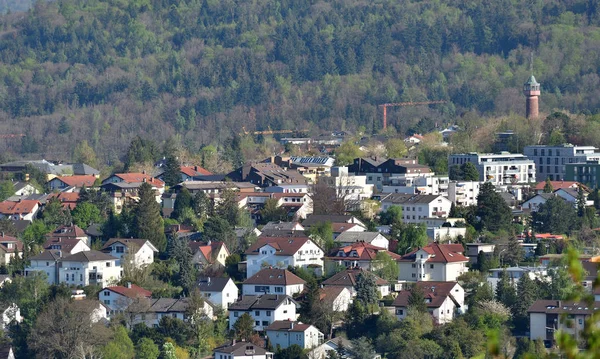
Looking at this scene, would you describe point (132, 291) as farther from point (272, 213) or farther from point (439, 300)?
point (272, 213)

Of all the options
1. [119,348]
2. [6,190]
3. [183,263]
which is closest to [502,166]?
[183,263]

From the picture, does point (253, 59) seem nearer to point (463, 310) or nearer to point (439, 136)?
point (439, 136)

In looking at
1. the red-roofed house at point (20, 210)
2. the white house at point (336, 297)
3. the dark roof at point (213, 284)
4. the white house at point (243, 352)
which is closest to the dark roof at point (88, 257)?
the dark roof at point (213, 284)

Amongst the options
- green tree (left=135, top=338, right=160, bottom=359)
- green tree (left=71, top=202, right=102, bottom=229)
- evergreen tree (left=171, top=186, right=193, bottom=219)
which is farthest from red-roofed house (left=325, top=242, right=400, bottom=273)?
green tree (left=71, top=202, right=102, bottom=229)

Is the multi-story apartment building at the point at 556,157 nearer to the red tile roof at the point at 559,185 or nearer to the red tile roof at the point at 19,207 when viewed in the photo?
the red tile roof at the point at 559,185

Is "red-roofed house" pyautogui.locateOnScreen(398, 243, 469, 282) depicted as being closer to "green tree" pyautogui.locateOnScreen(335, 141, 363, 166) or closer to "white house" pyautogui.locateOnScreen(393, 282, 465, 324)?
"white house" pyautogui.locateOnScreen(393, 282, 465, 324)

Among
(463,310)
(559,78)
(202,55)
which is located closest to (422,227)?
(463,310)
